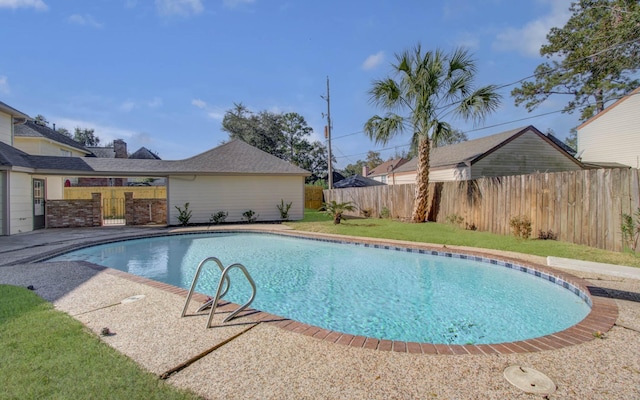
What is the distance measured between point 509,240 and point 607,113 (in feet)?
57.4

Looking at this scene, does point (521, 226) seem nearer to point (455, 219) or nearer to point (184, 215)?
point (455, 219)

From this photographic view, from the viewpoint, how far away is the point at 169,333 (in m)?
3.43

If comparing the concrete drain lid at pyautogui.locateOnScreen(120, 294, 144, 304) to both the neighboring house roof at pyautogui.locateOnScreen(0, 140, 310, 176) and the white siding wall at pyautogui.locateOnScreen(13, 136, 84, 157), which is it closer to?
the neighboring house roof at pyautogui.locateOnScreen(0, 140, 310, 176)

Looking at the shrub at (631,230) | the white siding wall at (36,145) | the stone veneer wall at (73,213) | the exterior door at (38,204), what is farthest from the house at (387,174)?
the white siding wall at (36,145)

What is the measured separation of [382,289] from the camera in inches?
250

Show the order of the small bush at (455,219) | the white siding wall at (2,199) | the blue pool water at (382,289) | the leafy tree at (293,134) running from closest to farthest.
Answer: the blue pool water at (382,289) → the white siding wall at (2,199) → the small bush at (455,219) → the leafy tree at (293,134)

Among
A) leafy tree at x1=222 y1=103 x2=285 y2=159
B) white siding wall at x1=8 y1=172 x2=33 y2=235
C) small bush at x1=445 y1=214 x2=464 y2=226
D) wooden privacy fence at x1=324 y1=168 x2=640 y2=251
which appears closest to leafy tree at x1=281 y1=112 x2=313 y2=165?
leafy tree at x1=222 y1=103 x2=285 y2=159

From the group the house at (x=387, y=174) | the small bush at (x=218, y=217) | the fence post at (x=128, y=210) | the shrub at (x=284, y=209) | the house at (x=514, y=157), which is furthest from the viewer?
the house at (x=387, y=174)

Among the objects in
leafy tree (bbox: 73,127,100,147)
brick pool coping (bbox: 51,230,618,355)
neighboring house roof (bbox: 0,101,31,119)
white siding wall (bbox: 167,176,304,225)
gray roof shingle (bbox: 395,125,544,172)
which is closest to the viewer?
brick pool coping (bbox: 51,230,618,355)

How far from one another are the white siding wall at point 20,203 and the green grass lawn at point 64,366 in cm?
1145

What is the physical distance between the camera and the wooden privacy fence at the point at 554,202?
7.35 meters

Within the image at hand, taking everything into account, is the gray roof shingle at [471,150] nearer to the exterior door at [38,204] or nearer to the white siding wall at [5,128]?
the exterior door at [38,204]

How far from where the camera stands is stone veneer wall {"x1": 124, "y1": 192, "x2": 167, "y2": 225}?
1598cm

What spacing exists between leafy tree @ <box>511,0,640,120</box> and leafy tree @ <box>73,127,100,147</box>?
2515 inches
